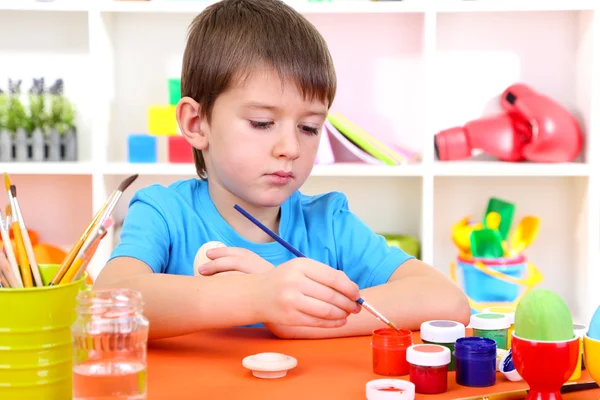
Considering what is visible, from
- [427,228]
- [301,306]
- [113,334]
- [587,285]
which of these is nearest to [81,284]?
[113,334]

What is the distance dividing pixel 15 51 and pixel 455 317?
7.23 ft

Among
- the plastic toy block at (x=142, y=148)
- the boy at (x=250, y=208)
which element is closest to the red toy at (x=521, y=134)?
the plastic toy block at (x=142, y=148)

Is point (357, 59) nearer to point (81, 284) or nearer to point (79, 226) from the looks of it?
point (79, 226)

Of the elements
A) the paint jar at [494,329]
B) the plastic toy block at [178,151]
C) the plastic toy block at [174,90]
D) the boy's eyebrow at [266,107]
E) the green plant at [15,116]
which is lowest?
the paint jar at [494,329]

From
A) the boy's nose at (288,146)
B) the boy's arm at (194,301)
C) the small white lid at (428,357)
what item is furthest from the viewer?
the boy's nose at (288,146)

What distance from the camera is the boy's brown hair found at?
1153mm

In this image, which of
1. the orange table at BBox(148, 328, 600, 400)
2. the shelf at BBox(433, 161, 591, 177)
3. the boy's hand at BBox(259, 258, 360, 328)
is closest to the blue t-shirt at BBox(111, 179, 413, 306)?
the orange table at BBox(148, 328, 600, 400)

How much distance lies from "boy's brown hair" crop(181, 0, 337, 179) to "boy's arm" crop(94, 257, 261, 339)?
335 mm

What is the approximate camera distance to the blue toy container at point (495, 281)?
2576 mm

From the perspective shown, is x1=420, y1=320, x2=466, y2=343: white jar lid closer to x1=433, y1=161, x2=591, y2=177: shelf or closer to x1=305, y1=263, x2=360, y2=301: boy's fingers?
x1=305, y1=263, x2=360, y2=301: boy's fingers

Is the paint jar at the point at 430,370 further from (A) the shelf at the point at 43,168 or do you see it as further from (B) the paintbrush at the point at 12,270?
(A) the shelf at the point at 43,168

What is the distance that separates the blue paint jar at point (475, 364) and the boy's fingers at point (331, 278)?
0.12m

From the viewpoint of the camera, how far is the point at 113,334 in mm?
626

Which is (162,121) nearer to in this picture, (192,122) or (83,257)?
(192,122)
